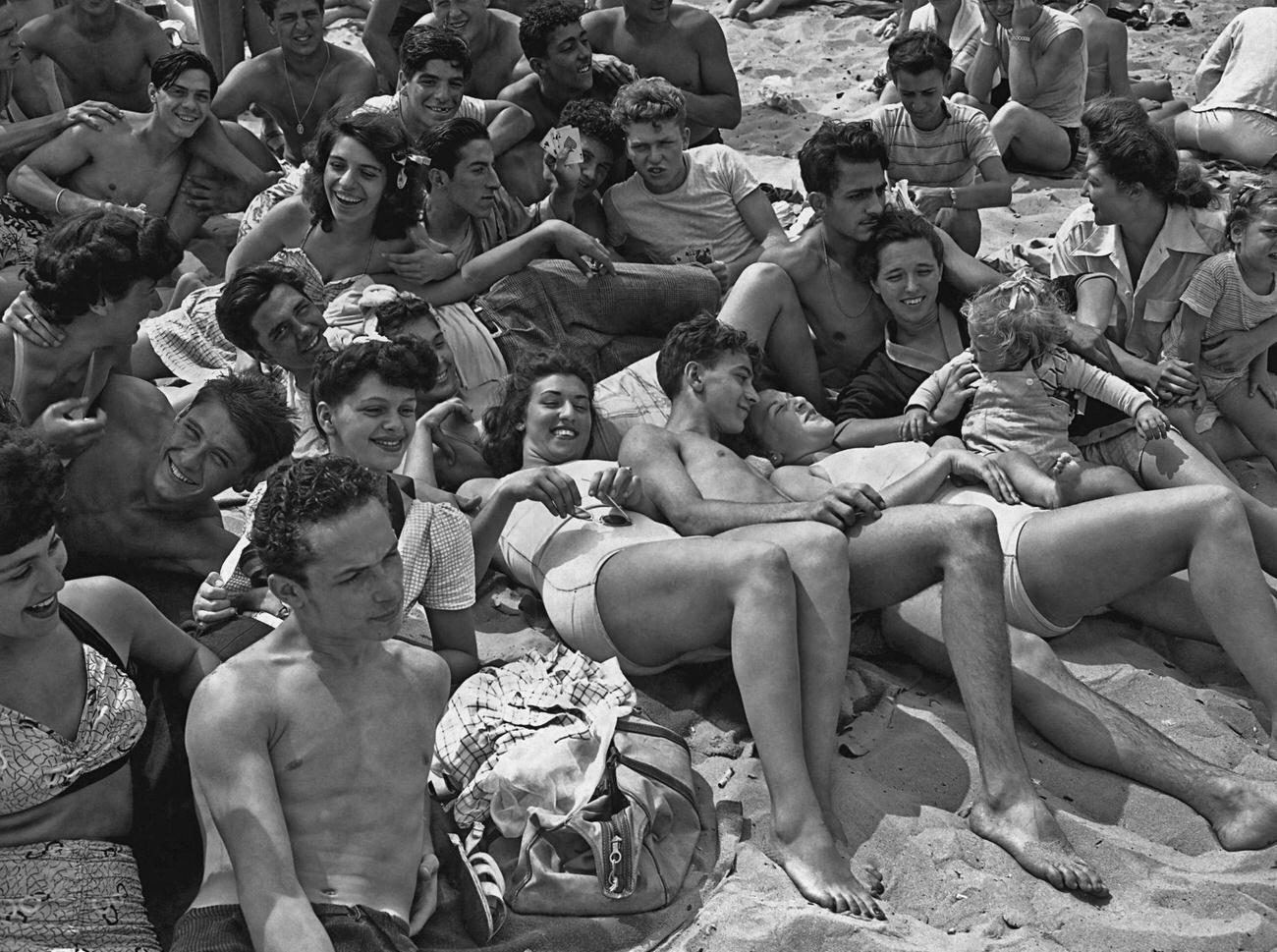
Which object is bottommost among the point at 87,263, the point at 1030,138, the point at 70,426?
the point at 1030,138

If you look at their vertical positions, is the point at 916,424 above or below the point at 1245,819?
above

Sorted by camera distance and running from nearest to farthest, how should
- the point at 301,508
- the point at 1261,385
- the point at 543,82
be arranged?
the point at 301,508, the point at 1261,385, the point at 543,82

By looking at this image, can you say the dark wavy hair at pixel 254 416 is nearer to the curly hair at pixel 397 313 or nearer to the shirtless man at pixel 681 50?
the curly hair at pixel 397 313

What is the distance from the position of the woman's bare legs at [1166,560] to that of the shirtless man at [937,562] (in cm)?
31

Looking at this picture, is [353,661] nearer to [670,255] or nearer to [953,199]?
[670,255]

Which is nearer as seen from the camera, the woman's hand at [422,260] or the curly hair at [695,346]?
the curly hair at [695,346]

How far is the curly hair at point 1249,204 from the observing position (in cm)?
466

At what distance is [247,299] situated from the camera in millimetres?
4363

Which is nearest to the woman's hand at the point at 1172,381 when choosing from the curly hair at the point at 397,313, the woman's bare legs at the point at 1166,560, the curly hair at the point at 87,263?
the woman's bare legs at the point at 1166,560

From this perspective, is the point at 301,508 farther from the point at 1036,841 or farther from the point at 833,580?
the point at 1036,841

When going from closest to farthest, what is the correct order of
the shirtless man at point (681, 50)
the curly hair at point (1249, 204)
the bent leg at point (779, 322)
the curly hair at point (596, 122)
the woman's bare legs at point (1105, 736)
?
the woman's bare legs at point (1105, 736), the curly hair at point (1249, 204), the bent leg at point (779, 322), the curly hair at point (596, 122), the shirtless man at point (681, 50)

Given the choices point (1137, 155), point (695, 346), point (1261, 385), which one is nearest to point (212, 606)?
point (695, 346)

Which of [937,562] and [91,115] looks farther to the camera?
[91,115]

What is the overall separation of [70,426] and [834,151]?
8.38 feet
